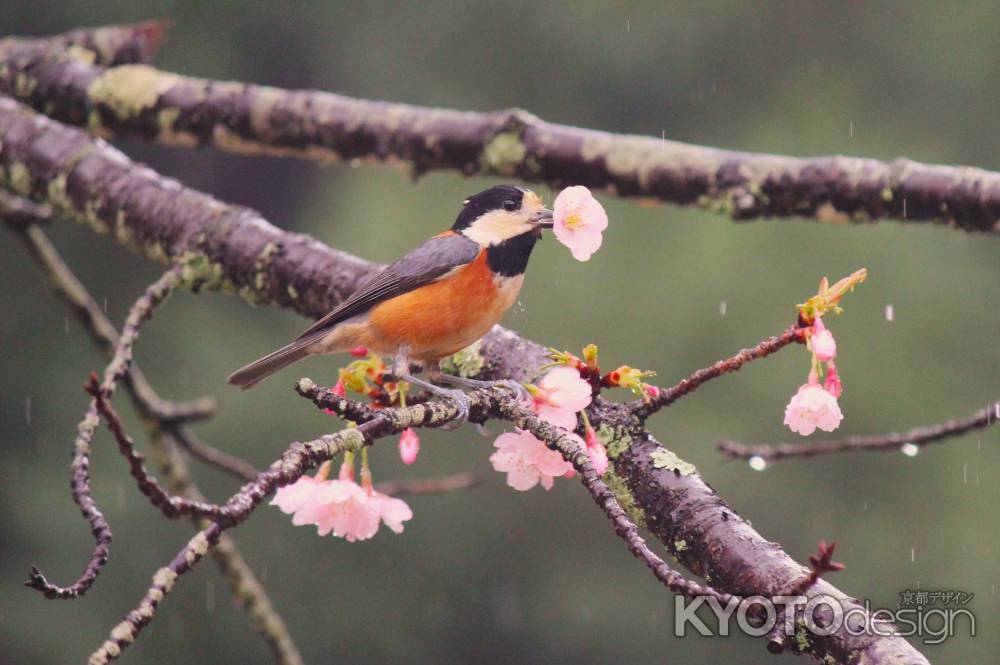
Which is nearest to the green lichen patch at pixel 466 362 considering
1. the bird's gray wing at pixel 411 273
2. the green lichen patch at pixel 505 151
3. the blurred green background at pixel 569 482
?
the bird's gray wing at pixel 411 273

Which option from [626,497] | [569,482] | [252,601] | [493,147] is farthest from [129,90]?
[569,482]

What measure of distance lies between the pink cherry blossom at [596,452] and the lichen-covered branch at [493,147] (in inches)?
41.9

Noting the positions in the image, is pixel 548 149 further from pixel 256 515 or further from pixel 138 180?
pixel 256 515

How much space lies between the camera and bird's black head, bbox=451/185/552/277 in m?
2.27

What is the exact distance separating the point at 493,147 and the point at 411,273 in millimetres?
687

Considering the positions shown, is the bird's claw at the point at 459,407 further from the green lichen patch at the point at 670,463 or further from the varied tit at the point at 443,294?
the green lichen patch at the point at 670,463

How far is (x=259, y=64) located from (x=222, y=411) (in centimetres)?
513

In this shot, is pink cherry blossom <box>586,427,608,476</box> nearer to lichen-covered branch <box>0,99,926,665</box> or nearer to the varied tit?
lichen-covered branch <box>0,99,926,665</box>

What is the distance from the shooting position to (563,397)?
1807 millimetres

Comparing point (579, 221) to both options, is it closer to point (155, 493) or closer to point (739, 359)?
point (739, 359)

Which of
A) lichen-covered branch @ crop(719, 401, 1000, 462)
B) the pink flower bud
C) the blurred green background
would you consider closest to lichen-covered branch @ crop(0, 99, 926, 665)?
the pink flower bud

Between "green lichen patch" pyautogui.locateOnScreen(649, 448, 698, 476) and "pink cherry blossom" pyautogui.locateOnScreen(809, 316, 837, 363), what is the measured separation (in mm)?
317

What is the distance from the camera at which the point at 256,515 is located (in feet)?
37.4

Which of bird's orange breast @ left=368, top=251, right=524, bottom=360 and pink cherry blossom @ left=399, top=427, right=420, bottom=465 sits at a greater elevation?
bird's orange breast @ left=368, top=251, right=524, bottom=360
